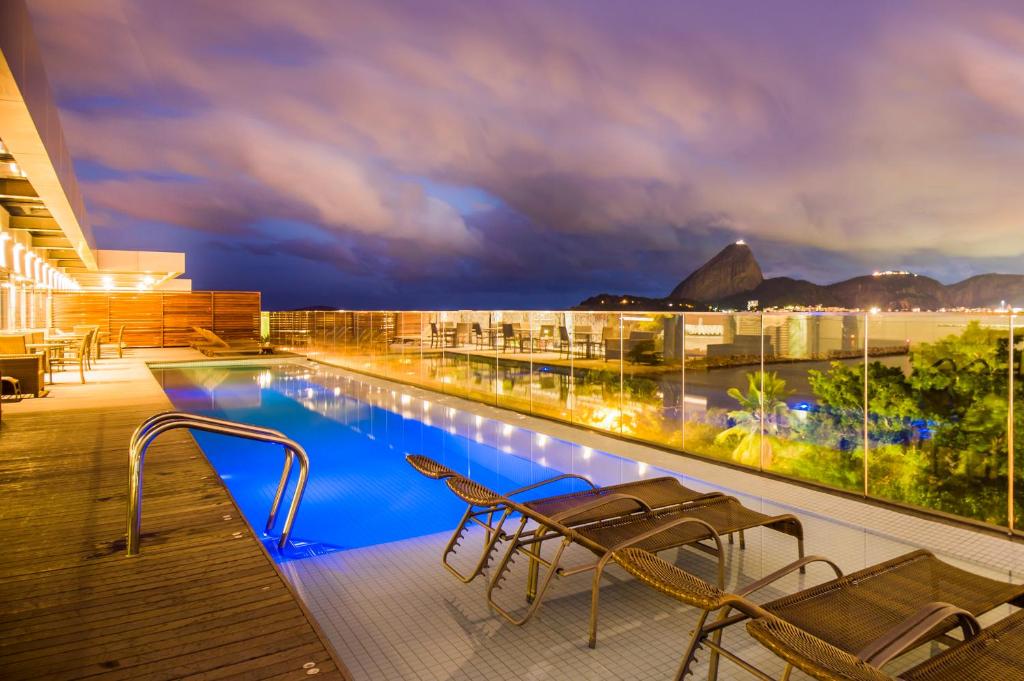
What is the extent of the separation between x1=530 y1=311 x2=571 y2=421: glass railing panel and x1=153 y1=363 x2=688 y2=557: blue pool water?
72cm

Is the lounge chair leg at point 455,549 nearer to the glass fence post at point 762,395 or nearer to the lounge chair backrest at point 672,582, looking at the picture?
the lounge chair backrest at point 672,582

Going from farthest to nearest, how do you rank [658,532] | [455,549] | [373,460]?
[373,460], [455,549], [658,532]

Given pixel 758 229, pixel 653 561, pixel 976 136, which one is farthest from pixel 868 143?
pixel 653 561

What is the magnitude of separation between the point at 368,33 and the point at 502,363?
64.3 ft

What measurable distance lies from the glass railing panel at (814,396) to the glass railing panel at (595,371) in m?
1.91

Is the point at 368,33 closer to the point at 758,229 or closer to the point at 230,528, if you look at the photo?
the point at 230,528

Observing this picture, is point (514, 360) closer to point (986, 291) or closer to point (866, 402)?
point (866, 402)

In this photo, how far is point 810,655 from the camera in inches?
70.2

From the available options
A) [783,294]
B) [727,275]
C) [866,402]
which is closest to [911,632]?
[866,402]

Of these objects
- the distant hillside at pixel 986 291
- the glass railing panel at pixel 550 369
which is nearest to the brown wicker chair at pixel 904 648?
the glass railing panel at pixel 550 369

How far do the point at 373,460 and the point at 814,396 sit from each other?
4742 millimetres

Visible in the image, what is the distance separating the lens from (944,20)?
761 inches

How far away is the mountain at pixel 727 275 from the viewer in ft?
199

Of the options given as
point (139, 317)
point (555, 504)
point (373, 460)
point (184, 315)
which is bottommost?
point (373, 460)
